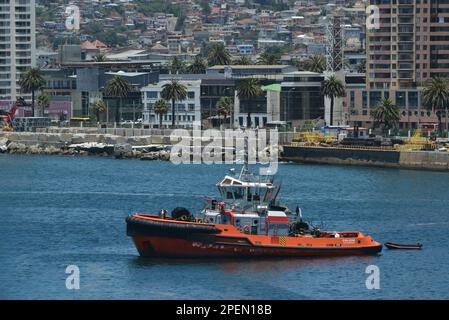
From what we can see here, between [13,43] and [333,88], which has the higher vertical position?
[13,43]

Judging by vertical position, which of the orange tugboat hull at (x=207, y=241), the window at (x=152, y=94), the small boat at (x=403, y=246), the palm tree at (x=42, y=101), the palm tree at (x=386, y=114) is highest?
Answer: the window at (x=152, y=94)

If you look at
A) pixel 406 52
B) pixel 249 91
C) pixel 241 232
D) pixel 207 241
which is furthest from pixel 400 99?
pixel 207 241

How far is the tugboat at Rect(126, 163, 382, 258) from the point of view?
242ft

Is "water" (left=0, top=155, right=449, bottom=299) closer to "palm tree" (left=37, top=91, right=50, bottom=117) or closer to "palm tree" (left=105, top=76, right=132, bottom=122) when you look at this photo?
"palm tree" (left=105, top=76, right=132, bottom=122)

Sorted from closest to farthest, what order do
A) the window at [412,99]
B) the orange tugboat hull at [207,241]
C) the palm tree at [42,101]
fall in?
the orange tugboat hull at [207,241] → the window at [412,99] → the palm tree at [42,101]

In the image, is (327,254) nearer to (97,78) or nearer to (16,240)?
(16,240)

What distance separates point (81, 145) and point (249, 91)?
20507 mm

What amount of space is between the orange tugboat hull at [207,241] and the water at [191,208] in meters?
0.59

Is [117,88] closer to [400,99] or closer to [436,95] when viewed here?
[400,99]

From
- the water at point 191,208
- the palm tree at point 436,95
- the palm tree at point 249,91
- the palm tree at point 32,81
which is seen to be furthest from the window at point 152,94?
the water at point 191,208

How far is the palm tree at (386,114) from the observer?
155 m

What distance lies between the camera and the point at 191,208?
94500 millimetres

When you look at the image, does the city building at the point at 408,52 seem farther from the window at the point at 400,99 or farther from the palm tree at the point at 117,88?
the palm tree at the point at 117,88
